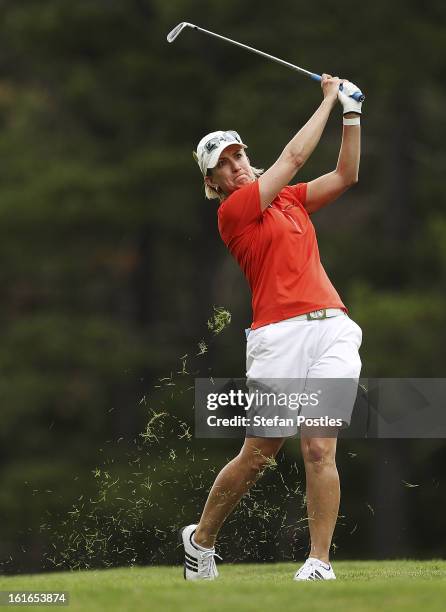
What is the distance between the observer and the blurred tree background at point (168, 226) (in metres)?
19.9

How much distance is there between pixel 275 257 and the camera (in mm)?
7035

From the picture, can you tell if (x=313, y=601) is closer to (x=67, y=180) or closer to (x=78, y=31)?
(x=67, y=180)

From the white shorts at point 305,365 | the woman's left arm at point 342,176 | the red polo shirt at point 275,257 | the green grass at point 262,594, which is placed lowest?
the green grass at point 262,594

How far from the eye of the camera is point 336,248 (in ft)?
69.9

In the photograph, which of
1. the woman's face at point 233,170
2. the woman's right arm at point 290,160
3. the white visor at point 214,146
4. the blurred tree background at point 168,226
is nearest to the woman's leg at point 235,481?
the woman's right arm at point 290,160

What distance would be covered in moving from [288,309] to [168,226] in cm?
1635

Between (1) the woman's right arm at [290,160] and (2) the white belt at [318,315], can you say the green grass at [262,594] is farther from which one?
(1) the woman's right arm at [290,160]

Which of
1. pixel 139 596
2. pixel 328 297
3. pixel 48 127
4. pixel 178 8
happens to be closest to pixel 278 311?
pixel 328 297

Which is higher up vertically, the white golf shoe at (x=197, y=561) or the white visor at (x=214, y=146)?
the white visor at (x=214, y=146)

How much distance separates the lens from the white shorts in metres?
6.88

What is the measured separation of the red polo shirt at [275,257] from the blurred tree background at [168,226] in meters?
10.9

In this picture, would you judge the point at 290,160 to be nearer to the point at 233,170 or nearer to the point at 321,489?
the point at 233,170

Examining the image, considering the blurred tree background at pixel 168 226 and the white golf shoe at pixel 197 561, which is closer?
the white golf shoe at pixel 197 561

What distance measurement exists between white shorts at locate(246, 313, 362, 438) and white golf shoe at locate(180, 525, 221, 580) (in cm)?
82
